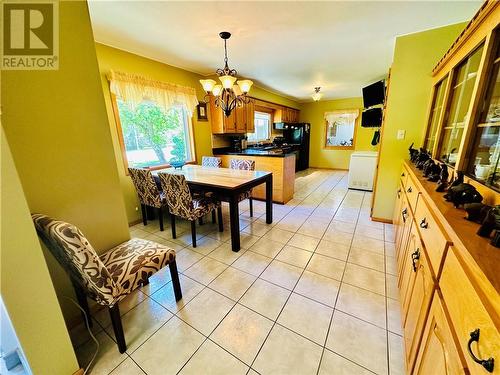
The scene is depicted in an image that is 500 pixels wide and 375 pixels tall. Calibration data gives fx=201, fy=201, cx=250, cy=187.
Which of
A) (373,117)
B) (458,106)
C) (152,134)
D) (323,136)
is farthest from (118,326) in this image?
(323,136)

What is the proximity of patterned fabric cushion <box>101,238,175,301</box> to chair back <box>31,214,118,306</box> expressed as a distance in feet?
0.27

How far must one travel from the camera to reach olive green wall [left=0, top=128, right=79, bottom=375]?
822 mm

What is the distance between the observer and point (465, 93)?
1580mm

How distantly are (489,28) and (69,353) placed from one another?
9.51 feet

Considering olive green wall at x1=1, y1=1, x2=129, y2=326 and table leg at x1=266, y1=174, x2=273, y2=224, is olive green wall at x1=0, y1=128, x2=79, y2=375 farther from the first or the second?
table leg at x1=266, y1=174, x2=273, y2=224

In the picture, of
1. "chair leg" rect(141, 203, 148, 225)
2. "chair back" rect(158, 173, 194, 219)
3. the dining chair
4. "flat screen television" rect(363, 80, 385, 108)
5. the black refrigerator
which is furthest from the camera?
the black refrigerator

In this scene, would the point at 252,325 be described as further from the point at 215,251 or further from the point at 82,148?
the point at 82,148

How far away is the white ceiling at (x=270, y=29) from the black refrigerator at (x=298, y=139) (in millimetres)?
2939

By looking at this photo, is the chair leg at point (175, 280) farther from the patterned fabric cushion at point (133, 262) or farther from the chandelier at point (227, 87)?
the chandelier at point (227, 87)

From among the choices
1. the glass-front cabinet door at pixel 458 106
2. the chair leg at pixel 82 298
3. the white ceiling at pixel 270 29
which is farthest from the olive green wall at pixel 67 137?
the glass-front cabinet door at pixel 458 106

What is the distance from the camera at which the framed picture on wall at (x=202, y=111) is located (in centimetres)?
Result: 384

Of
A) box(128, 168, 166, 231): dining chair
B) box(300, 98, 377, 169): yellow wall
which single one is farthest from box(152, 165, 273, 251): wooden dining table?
box(300, 98, 377, 169): yellow wall

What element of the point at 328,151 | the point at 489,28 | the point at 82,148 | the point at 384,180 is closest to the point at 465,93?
the point at 489,28

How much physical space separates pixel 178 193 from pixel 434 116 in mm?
3065
